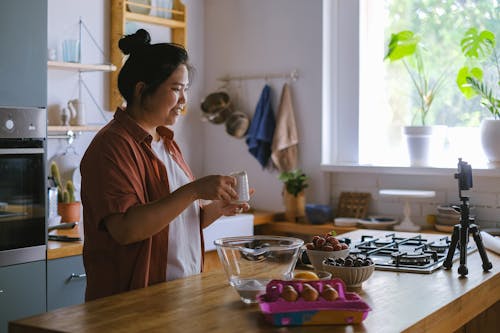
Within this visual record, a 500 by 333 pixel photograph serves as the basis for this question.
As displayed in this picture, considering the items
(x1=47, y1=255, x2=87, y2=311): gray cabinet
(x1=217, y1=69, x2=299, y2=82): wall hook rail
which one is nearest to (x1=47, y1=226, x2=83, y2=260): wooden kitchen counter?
(x1=47, y1=255, x2=87, y2=311): gray cabinet

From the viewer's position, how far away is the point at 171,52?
2.50 m

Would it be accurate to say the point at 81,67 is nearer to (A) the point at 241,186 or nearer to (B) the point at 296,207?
(B) the point at 296,207

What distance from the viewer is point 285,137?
4773 mm

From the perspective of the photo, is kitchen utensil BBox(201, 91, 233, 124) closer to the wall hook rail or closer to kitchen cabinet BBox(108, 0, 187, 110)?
the wall hook rail

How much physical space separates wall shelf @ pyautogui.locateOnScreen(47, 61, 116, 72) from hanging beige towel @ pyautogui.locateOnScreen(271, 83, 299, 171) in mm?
1142

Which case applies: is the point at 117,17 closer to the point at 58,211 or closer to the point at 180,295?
the point at 58,211

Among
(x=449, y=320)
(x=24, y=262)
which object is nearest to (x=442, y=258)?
(x=449, y=320)

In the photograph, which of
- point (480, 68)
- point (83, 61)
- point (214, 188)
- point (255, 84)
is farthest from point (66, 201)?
point (480, 68)

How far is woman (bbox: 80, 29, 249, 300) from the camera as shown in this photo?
227cm

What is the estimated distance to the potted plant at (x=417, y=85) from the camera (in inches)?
174

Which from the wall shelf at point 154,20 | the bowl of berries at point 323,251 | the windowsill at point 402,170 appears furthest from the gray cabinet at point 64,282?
the windowsill at point 402,170

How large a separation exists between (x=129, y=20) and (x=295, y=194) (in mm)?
1485

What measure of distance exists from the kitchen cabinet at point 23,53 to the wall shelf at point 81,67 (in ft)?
1.63

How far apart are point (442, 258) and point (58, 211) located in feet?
6.81
